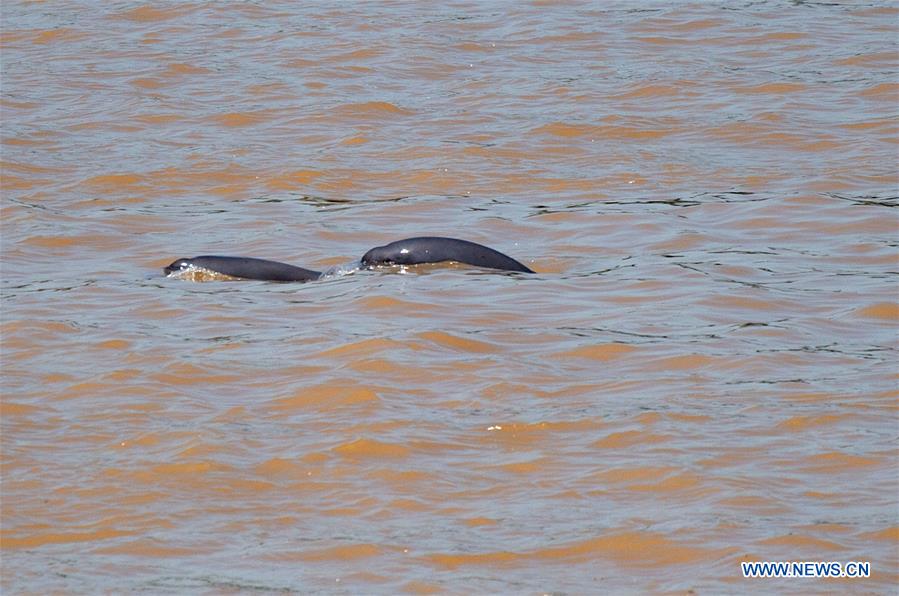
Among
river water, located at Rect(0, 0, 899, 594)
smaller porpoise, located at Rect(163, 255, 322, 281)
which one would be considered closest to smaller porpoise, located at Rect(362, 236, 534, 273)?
river water, located at Rect(0, 0, 899, 594)

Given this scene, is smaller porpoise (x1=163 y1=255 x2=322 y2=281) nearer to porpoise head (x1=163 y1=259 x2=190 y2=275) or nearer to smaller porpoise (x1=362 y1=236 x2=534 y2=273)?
porpoise head (x1=163 y1=259 x2=190 y2=275)

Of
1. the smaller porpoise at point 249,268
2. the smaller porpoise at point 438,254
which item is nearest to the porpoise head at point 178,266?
the smaller porpoise at point 249,268

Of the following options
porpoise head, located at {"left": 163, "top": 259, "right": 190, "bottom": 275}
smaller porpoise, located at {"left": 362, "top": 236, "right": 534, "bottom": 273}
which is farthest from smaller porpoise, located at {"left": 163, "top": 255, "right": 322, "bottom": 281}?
smaller porpoise, located at {"left": 362, "top": 236, "right": 534, "bottom": 273}

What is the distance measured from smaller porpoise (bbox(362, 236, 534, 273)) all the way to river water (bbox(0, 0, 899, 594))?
95mm

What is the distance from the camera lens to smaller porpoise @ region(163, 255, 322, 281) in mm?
8844

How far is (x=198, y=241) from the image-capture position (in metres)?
9.92

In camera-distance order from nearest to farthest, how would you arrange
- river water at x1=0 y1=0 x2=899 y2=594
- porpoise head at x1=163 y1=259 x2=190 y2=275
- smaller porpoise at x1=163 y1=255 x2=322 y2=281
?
river water at x1=0 y1=0 x2=899 y2=594 → smaller porpoise at x1=163 y1=255 x2=322 y2=281 → porpoise head at x1=163 y1=259 x2=190 y2=275

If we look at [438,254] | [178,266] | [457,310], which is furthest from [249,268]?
[457,310]

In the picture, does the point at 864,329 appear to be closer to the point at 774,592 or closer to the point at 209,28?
the point at 774,592

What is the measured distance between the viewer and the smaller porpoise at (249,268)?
884cm

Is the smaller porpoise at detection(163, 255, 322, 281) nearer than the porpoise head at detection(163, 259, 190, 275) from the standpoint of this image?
Yes

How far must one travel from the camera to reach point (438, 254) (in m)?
9.00

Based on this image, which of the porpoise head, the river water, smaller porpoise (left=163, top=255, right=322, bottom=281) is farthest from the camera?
the porpoise head

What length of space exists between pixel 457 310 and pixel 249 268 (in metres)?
1.42
